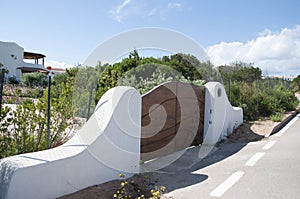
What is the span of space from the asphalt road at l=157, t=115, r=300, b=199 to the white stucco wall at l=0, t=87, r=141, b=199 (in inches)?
37.9

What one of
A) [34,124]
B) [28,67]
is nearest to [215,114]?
[34,124]

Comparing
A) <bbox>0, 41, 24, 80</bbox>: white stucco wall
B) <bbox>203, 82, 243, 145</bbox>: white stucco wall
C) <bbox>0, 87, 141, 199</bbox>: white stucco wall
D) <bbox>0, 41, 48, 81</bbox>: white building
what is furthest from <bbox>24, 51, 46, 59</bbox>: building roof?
<bbox>0, 87, 141, 199</bbox>: white stucco wall

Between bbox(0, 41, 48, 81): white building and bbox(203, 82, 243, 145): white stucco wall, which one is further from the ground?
bbox(0, 41, 48, 81): white building

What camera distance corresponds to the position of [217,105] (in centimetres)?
748

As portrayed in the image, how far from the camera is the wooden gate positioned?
5418 mm

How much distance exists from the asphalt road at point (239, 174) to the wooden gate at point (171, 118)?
0.52 m

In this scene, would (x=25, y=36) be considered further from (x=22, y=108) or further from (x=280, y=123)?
(x=280, y=123)

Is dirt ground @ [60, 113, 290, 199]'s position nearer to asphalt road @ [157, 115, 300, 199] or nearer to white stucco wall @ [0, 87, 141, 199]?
white stucco wall @ [0, 87, 141, 199]

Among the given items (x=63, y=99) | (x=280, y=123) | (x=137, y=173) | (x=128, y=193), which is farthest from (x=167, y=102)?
(x=280, y=123)

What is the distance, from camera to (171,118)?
6090 mm

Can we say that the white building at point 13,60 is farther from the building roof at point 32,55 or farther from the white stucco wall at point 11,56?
the building roof at point 32,55

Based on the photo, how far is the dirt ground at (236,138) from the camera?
11.3ft

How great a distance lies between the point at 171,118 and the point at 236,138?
3156 millimetres

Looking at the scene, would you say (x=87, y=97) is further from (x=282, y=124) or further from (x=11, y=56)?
(x=11, y=56)
